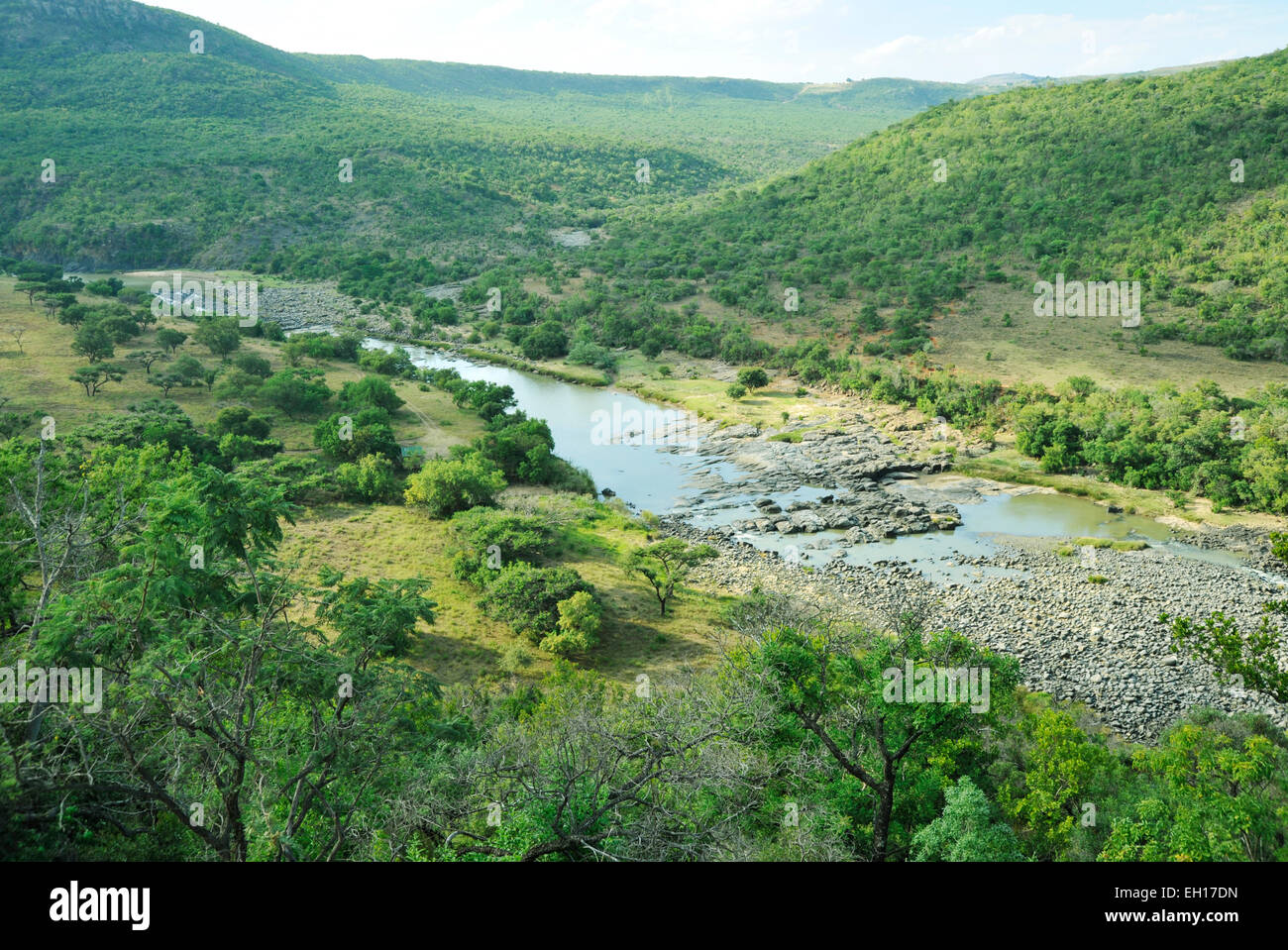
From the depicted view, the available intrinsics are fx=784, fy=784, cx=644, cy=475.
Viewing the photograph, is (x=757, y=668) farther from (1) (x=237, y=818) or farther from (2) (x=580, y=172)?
(2) (x=580, y=172)

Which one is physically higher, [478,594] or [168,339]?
[168,339]

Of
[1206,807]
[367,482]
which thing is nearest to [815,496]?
[367,482]

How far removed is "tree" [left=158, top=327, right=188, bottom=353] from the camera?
44.0 meters

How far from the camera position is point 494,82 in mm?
184125

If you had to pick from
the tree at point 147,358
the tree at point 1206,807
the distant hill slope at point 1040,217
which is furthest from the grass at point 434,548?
the distant hill slope at point 1040,217

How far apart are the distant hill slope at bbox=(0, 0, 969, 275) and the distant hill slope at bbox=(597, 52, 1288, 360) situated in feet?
76.6

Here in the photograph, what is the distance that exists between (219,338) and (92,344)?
646 cm

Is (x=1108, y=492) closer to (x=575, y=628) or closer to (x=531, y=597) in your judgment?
(x=575, y=628)

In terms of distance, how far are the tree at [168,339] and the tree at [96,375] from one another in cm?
426

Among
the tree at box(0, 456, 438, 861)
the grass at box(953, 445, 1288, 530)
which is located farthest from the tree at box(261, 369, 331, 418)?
the grass at box(953, 445, 1288, 530)

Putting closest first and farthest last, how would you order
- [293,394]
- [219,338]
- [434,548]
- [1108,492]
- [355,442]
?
[434,548] < [1108,492] < [355,442] < [293,394] < [219,338]

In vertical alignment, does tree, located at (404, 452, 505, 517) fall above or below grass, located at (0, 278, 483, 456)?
below

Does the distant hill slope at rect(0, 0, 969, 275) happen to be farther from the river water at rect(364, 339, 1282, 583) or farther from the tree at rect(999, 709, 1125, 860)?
the tree at rect(999, 709, 1125, 860)

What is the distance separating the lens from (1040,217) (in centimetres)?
5978
